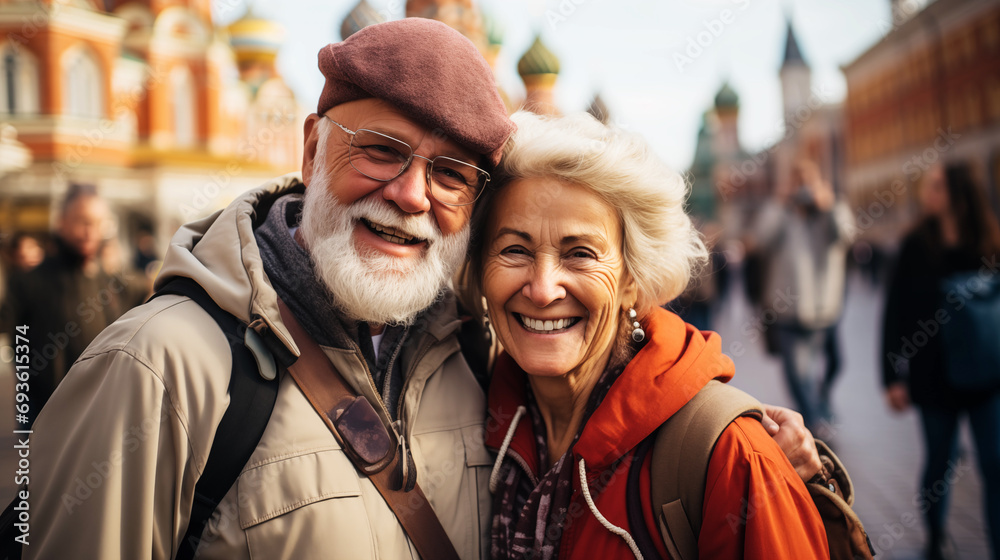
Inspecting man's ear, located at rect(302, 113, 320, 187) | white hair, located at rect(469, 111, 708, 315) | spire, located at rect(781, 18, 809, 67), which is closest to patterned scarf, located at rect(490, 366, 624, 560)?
white hair, located at rect(469, 111, 708, 315)

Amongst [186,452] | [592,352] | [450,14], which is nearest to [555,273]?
[592,352]

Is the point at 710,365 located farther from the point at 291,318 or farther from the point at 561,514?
the point at 291,318

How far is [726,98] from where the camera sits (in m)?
49.2

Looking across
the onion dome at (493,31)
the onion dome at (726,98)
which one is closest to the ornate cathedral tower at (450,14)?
the onion dome at (493,31)

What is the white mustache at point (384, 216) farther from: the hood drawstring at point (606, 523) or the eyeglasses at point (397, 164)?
the hood drawstring at point (606, 523)

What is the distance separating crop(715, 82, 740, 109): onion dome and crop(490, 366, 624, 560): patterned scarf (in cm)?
5160

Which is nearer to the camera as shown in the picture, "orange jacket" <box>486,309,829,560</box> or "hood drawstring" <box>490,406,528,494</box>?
"orange jacket" <box>486,309,829,560</box>

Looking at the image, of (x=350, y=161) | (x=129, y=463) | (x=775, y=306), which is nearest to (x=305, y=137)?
(x=350, y=161)

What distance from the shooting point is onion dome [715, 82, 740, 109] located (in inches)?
1922

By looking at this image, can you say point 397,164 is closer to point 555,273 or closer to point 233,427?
point 555,273

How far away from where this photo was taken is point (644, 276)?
6.90ft

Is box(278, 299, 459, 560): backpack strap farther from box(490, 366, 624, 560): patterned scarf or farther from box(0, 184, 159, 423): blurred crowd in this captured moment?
box(0, 184, 159, 423): blurred crowd

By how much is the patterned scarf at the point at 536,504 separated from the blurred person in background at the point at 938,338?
2975 mm

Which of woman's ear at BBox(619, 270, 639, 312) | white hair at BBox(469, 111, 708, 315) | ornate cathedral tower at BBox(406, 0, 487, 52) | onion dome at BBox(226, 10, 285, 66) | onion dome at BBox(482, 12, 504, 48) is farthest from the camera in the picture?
onion dome at BBox(226, 10, 285, 66)
